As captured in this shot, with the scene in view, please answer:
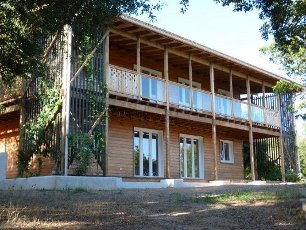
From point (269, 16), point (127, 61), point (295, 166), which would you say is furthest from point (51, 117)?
point (295, 166)

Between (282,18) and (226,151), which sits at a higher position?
(282,18)

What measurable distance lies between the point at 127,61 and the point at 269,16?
1027 centimetres

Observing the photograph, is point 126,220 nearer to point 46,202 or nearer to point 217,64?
point 46,202

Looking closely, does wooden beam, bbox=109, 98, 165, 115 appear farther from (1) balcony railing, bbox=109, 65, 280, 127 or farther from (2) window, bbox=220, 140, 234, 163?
(2) window, bbox=220, 140, 234, 163

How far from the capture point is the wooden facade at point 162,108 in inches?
635

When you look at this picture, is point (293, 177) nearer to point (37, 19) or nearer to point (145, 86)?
point (145, 86)

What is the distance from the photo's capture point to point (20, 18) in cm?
987

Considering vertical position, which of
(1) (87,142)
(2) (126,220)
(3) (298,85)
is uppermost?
(3) (298,85)

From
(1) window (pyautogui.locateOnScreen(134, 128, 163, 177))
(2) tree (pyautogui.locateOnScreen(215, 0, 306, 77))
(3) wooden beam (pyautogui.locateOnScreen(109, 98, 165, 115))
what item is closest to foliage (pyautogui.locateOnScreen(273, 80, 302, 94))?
(1) window (pyautogui.locateOnScreen(134, 128, 163, 177))

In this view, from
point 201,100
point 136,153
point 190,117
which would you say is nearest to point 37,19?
point 136,153

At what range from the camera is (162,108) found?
19.0 metres

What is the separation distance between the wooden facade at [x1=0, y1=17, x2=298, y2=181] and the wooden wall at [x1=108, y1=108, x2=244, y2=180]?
0.14 feet

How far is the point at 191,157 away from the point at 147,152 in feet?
11.5

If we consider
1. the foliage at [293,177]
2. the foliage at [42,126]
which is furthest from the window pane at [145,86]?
the foliage at [293,177]
